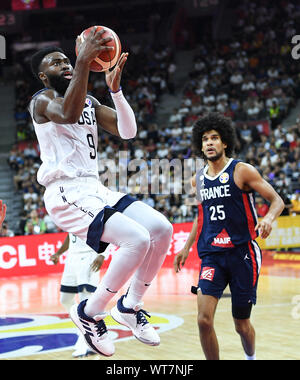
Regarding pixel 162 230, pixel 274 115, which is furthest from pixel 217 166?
pixel 274 115

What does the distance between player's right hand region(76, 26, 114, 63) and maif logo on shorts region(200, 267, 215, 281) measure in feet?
7.24

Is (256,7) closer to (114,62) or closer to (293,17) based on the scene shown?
(293,17)

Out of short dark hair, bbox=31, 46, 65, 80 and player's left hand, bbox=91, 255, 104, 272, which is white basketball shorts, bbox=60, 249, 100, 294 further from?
short dark hair, bbox=31, 46, 65, 80

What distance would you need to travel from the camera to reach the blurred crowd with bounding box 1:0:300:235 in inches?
680

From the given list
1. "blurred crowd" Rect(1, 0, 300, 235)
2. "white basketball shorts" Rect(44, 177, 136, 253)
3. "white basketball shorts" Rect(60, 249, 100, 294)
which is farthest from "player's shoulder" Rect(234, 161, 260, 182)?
"blurred crowd" Rect(1, 0, 300, 235)

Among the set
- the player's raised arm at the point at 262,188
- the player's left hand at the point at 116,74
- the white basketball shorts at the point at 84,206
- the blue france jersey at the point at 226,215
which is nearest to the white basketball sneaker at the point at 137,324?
the white basketball shorts at the point at 84,206

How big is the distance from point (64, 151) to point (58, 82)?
533 mm

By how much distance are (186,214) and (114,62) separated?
1278 cm

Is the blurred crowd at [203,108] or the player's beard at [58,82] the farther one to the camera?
the blurred crowd at [203,108]

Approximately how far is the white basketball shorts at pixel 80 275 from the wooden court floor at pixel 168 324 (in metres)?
0.76

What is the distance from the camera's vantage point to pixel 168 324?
8.75 metres

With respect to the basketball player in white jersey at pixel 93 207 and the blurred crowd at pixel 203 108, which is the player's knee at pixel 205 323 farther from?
the blurred crowd at pixel 203 108

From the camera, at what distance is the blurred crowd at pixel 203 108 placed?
56.7ft
